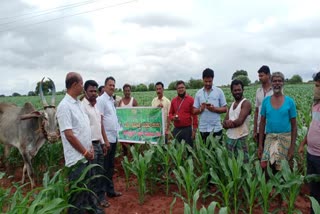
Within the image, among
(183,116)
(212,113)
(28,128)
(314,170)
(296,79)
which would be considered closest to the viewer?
(314,170)

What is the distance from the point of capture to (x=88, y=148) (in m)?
3.46

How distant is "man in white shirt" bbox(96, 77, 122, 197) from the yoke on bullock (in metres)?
0.78

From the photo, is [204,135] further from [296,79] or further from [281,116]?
[296,79]

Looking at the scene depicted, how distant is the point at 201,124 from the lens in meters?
4.92

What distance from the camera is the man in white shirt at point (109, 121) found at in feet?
14.5

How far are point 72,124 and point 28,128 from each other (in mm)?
2731

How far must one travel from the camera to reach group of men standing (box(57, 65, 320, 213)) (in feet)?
10.9

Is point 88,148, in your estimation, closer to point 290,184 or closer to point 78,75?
point 78,75

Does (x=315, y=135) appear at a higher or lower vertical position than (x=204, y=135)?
higher

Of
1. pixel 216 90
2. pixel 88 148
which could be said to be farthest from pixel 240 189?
pixel 88 148

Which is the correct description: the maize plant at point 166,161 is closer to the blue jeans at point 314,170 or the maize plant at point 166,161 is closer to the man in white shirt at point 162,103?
the man in white shirt at point 162,103

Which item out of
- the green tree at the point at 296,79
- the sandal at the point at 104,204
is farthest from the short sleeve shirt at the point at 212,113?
the green tree at the point at 296,79

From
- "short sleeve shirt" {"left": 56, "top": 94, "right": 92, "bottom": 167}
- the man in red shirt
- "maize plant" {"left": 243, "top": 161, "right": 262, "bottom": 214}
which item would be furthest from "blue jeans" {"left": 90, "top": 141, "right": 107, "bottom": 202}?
"maize plant" {"left": 243, "top": 161, "right": 262, "bottom": 214}

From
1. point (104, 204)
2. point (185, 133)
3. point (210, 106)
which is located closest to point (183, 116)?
point (185, 133)
